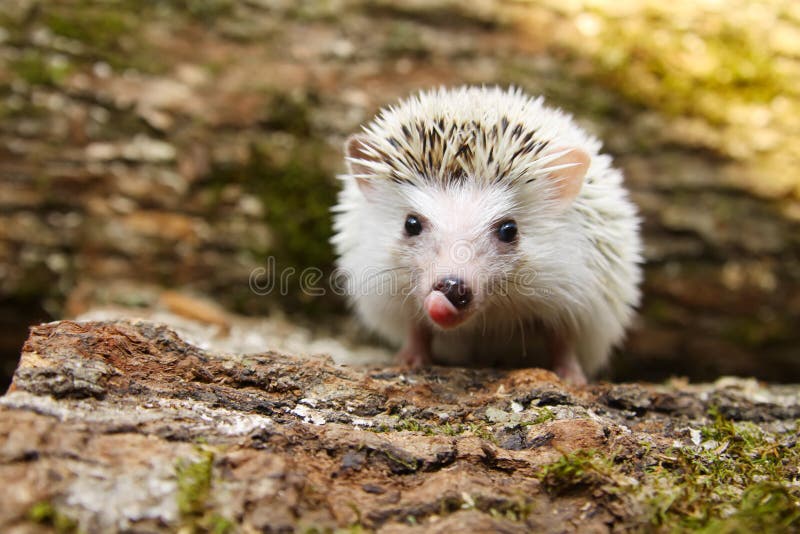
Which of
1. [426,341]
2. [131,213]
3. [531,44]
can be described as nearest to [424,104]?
[426,341]

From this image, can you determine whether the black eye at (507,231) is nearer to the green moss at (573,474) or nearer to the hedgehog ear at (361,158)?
the hedgehog ear at (361,158)

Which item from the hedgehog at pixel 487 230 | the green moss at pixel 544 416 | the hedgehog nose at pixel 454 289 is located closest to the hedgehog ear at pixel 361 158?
the hedgehog at pixel 487 230

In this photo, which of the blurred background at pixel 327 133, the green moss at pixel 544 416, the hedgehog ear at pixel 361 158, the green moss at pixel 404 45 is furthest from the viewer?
the green moss at pixel 404 45

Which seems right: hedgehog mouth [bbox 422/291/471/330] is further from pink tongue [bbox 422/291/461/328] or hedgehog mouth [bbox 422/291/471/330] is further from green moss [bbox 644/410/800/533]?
green moss [bbox 644/410/800/533]

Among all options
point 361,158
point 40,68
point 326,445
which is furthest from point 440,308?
point 40,68

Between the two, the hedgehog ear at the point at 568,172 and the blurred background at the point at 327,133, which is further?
the blurred background at the point at 327,133

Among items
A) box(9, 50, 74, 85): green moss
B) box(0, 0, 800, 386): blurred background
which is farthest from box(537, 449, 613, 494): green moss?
box(9, 50, 74, 85): green moss
